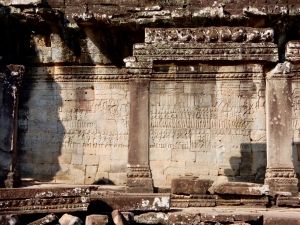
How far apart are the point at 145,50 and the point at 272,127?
3263mm

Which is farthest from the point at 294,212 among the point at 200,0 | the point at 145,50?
the point at 200,0

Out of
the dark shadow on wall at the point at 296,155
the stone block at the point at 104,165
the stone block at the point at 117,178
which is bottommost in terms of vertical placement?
the stone block at the point at 117,178

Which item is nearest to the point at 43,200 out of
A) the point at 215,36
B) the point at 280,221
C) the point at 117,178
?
the point at 280,221

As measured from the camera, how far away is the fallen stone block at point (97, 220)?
8.98 m

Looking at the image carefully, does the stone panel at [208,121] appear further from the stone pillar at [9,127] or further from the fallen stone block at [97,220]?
the fallen stone block at [97,220]

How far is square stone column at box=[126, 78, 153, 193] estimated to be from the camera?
1197 cm

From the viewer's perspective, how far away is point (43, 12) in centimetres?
1473

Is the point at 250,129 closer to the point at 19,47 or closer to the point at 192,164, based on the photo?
the point at 192,164

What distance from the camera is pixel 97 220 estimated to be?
9023mm

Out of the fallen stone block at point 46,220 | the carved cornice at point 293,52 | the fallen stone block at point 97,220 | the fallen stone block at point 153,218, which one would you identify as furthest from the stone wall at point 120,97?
the fallen stone block at point 97,220

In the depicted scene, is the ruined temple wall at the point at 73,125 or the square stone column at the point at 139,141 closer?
the square stone column at the point at 139,141

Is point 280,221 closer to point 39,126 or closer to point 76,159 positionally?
point 76,159

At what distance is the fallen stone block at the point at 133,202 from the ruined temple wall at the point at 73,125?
4.89 m

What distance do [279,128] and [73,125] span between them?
589 cm
